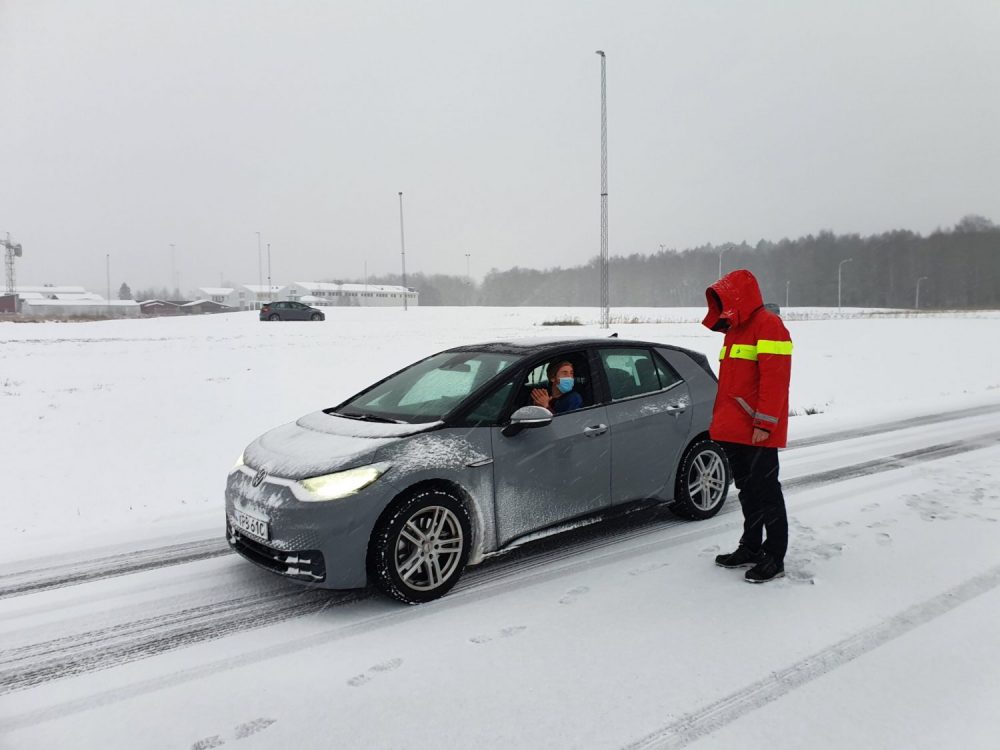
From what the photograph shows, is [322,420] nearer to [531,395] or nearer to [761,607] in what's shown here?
[531,395]

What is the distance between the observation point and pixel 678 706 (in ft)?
9.58

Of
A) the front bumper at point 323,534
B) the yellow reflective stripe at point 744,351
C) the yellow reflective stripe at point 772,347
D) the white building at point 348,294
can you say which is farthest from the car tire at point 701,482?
the white building at point 348,294

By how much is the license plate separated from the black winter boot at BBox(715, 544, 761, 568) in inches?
118

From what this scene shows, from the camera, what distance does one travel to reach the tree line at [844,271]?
116 m

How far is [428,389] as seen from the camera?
195 inches

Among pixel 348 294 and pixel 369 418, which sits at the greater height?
pixel 348 294

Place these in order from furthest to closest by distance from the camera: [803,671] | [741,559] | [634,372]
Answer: [634,372]
[741,559]
[803,671]

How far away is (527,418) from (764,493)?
1607 mm

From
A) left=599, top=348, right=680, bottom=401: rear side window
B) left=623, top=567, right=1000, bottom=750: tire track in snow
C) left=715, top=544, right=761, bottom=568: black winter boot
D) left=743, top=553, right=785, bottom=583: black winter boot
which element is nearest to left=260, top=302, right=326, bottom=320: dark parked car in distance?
left=599, top=348, right=680, bottom=401: rear side window

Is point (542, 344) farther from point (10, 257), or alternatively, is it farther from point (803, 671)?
point (10, 257)

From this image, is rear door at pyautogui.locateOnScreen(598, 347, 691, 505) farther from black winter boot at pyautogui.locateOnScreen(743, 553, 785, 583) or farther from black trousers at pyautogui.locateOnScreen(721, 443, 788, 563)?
black winter boot at pyautogui.locateOnScreen(743, 553, 785, 583)

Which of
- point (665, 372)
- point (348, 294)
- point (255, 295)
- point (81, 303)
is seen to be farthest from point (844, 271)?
point (81, 303)

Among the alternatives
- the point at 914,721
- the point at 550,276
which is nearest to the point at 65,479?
the point at 914,721

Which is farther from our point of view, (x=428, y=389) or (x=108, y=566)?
A: (x=428, y=389)
